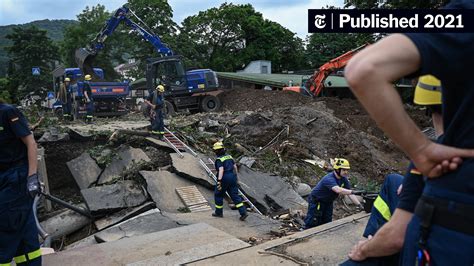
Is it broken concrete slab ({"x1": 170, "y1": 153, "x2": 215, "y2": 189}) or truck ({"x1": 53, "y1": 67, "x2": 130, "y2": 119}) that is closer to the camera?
broken concrete slab ({"x1": 170, "y1": 153, "x2": 215, "y2": 189})

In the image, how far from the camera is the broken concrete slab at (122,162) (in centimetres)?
842

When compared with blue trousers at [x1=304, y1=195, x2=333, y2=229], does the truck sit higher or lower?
higher

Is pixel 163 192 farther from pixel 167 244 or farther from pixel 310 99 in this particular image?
pixel 310 99

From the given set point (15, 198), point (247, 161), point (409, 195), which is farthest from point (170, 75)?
point (409, 195)

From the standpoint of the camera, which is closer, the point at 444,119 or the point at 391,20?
the point at 444,119

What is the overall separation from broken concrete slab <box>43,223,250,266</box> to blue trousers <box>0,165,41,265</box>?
2.63 feet

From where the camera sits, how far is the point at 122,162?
8.70 m

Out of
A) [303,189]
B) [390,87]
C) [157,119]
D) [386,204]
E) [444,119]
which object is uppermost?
[390,87]

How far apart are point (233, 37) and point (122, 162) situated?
114 feet

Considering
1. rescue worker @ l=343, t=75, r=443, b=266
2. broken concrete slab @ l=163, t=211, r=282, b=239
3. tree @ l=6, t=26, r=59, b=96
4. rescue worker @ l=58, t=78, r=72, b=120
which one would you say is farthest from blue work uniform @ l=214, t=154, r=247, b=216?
tree @ l=6, t=26, r=59, b=96

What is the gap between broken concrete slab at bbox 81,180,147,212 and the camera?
6.97m

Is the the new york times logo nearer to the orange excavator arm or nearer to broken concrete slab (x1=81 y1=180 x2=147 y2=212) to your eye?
broken concrete slab (x1=81 y1=180 x2=147 y2=212)

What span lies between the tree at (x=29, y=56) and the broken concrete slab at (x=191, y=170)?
26728mm

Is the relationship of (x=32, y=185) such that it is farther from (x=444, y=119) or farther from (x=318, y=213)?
(x=318, y=213)
